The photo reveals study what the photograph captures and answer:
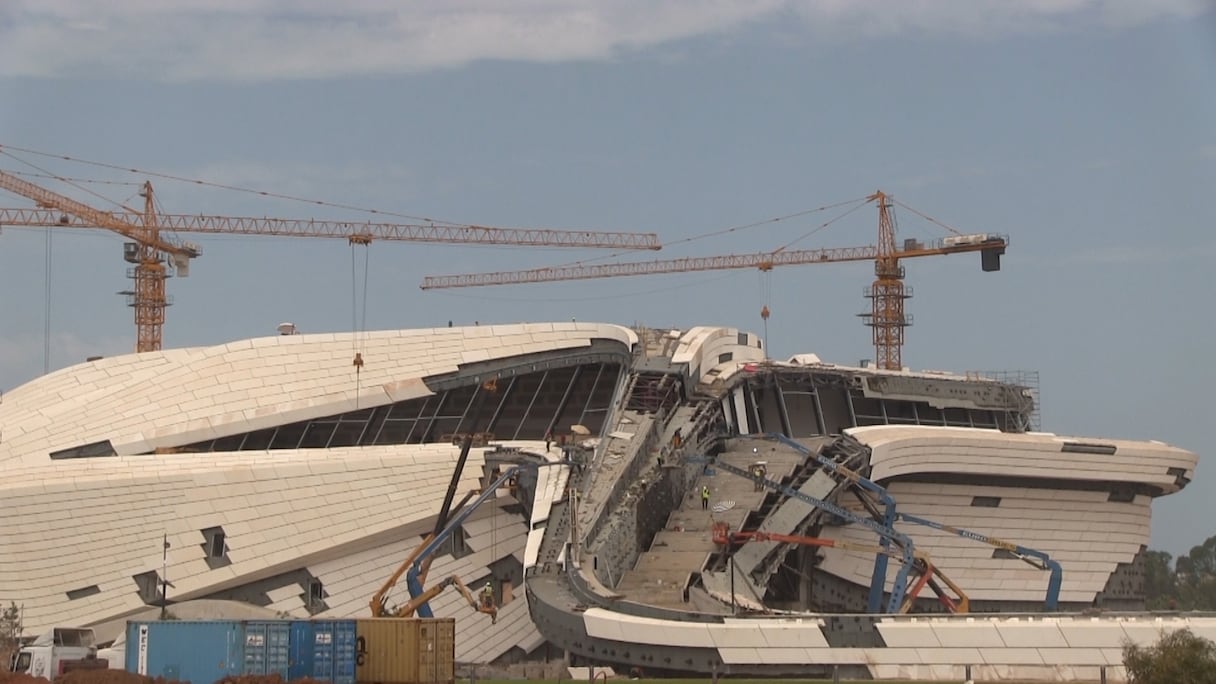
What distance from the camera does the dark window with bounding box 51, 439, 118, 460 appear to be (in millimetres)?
72500

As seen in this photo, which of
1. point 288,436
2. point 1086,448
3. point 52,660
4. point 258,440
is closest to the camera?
point 52,660

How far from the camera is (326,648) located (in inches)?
1938

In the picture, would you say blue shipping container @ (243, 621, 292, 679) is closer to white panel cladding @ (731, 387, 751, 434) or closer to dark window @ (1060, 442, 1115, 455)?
white panel cladding @ (731, 387, 751, 434)

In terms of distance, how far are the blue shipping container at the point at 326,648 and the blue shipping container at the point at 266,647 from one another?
0.21 m

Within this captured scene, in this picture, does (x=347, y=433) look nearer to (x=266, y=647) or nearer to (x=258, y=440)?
(x=258, y=440)

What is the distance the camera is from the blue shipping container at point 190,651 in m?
49.0

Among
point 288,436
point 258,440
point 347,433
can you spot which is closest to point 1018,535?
A: point 347,433

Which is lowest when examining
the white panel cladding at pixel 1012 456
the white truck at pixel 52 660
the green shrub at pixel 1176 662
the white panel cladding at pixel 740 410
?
A: the white truck at pixel 52 660

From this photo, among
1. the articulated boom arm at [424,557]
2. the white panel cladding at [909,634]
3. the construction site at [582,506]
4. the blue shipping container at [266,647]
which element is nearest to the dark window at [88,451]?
the construction site at [582,506]

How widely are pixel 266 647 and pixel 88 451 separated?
26.2m

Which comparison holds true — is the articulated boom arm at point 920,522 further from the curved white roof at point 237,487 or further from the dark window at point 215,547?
the dark window at point 215,547

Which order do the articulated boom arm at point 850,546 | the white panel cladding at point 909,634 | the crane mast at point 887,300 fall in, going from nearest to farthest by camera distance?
the white panel cladding at point 909,634 → the articulated boom arm at point 850,546 → the crane mast at point 887,300

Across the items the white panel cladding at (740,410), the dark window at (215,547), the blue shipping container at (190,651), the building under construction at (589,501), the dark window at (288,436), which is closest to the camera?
the blue shipping container at (190,651)

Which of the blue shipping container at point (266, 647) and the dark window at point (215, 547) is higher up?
the dark window at point (215, 547)
